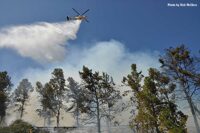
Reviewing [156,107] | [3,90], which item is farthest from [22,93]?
[156,107]

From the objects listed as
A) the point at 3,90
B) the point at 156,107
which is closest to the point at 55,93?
the point at 3,90

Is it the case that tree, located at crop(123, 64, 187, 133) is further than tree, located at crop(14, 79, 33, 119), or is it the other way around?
tree, located at crop(14, 79, 33, 119)

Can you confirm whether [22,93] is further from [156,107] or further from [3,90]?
[156,107]

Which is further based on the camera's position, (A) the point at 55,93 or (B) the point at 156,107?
(A) the point at 55,93

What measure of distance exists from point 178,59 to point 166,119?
8395 mm

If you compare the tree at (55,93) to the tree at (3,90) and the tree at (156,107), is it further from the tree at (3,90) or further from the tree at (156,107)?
the tree at (156,107)

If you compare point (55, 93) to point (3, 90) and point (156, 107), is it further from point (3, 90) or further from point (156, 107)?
point (156, 107)

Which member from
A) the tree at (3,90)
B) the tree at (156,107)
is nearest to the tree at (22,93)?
the tree at (3,90)

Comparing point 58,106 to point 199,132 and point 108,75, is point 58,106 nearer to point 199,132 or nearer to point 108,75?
point 108,75

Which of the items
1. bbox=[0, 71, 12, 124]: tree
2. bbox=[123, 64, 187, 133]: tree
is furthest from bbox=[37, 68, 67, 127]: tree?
bbox=[123, 64, 187, 133]: tree

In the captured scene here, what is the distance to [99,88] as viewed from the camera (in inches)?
1539

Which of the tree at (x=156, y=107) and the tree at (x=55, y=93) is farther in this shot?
the tree at (x=55, y=93)

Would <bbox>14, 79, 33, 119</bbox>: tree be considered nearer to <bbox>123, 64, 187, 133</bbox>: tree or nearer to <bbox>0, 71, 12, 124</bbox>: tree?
<bbox>0, 71, 12, 124</bbox>: tree

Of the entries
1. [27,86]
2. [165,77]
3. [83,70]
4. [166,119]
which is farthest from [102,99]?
[27,86]
